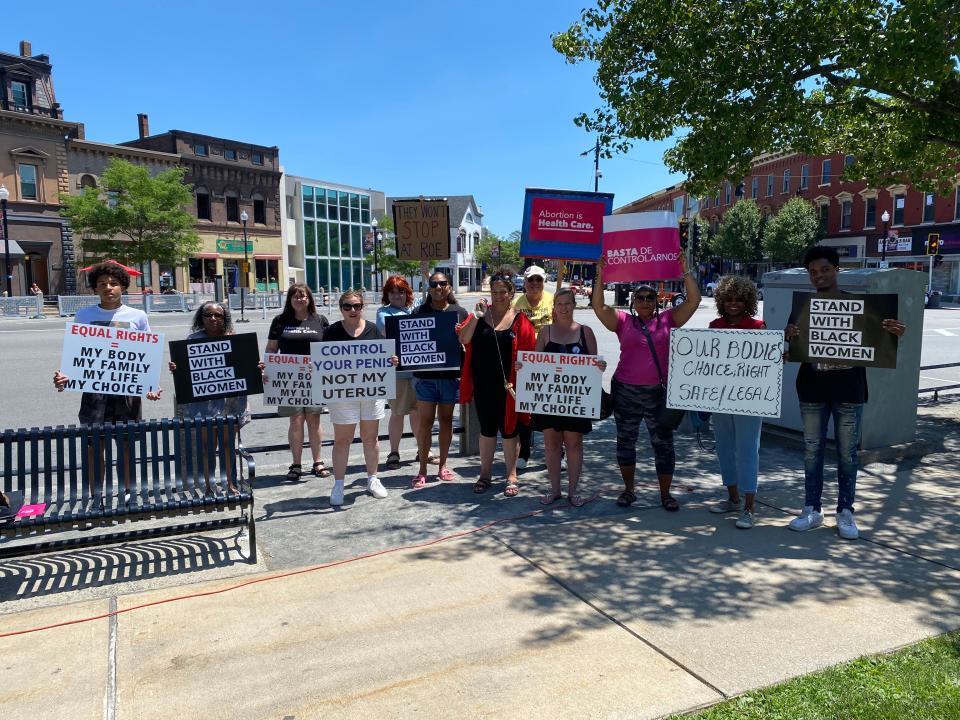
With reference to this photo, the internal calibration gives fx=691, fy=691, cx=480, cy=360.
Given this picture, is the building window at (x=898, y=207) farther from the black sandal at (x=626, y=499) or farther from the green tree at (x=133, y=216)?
the black sandal at (x=626, y=499)

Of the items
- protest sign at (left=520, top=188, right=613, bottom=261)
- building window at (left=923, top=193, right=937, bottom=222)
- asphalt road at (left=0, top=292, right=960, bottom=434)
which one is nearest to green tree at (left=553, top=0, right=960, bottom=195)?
protest sign at (left=520, top=188, right=613, bottom=261)

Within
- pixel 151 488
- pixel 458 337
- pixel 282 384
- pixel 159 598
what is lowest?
pixel 159 598

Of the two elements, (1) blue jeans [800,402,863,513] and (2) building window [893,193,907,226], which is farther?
(2) building window [893,193,907,226]

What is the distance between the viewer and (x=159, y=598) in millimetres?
4219

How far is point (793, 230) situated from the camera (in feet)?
169

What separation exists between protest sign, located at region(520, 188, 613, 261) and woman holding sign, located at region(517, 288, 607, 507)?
1.99 metres

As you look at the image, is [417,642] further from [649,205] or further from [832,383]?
[649,205]

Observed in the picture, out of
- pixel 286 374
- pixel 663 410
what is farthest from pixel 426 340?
pixel 663 410

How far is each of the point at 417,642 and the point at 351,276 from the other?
66339mm

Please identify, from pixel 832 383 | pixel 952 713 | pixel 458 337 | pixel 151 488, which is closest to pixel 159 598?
pixel 151 488

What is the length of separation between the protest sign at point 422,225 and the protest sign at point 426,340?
1.63 metres

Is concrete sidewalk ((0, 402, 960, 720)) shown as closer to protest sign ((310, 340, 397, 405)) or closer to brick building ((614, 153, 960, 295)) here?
protest sign ((310, 340, 397, 405))

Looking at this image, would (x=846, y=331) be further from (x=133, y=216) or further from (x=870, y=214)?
(x=870, y=214)

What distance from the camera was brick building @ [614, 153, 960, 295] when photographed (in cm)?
4238
